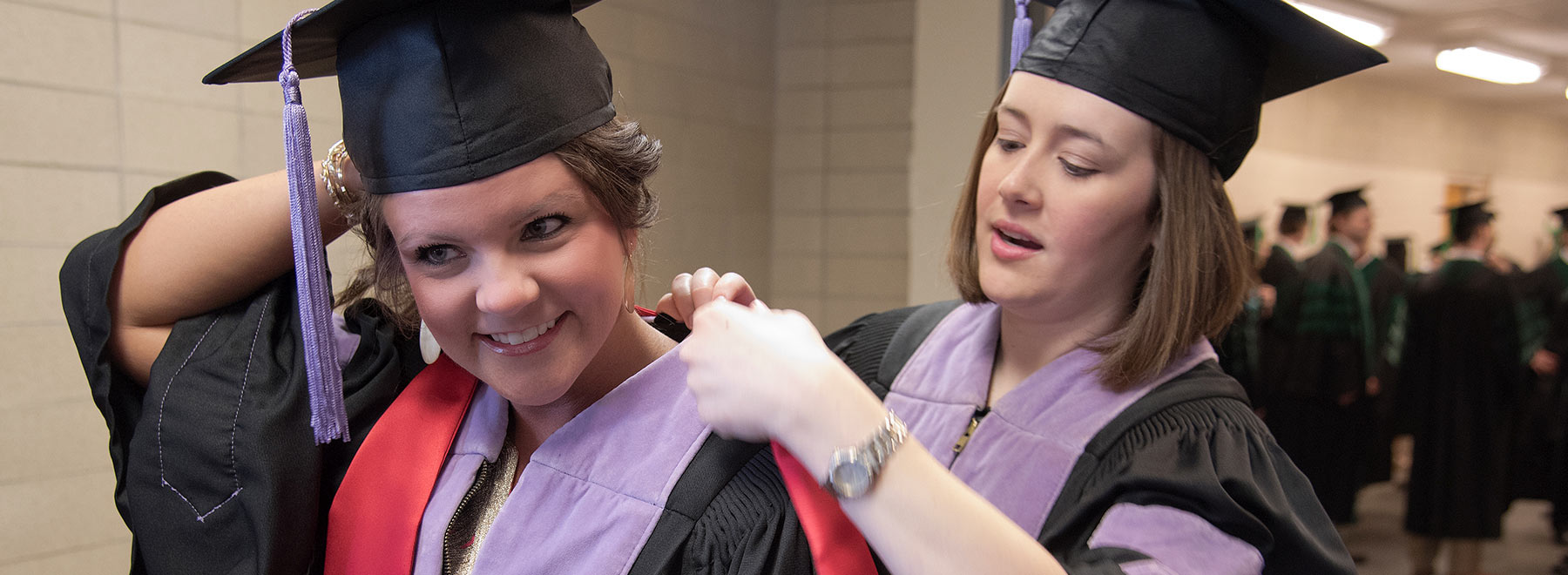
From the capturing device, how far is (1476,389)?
15.8ft

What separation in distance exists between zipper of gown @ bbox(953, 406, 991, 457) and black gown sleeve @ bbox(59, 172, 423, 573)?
0.87 meters

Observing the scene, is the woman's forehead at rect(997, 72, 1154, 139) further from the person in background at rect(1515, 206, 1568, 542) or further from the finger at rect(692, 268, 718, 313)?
the person in background at rect(1515, 206, 1568, 542)

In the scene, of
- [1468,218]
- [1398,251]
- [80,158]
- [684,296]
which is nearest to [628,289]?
[684,296]

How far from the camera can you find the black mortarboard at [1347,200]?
518 cm

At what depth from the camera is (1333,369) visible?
190 inches

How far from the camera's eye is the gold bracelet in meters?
1.07

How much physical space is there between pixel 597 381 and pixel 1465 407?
530 cm

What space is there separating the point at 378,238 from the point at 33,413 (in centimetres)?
136

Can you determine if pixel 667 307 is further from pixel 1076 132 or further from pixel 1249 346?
pixel 1249 346

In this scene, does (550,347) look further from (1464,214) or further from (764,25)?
(1464,214)

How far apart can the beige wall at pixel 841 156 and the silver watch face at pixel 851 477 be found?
288 centimetres

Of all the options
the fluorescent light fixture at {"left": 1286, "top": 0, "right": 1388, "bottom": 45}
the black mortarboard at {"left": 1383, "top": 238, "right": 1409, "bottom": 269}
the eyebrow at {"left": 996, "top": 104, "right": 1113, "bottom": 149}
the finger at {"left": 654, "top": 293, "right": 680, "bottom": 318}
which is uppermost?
the fluorescent light fixture at {"left": 1286, "top": 0, "right": 1388, "bottom": 45}

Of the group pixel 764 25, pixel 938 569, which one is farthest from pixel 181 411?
pixel 764 25

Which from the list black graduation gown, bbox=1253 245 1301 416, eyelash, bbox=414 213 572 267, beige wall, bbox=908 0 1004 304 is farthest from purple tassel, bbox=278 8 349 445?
black graduation gown, bbox=1253 245 1301 416
